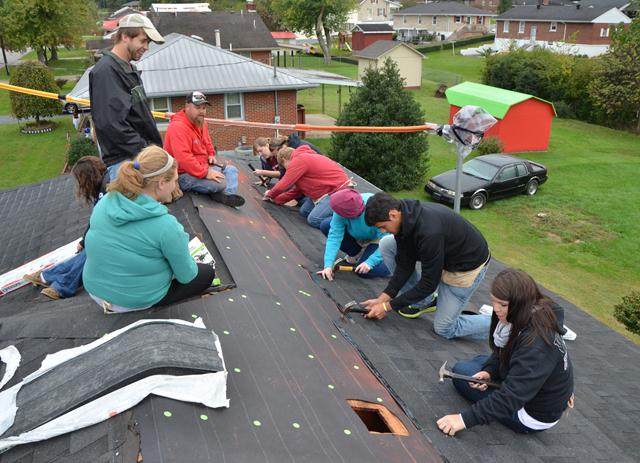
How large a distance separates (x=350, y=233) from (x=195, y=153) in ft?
6.95

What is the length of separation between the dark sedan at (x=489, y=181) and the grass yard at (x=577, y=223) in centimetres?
45

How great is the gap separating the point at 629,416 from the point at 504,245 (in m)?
12.4

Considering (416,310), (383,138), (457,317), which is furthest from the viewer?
Result: (383,138)

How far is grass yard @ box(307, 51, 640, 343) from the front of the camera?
548 inches

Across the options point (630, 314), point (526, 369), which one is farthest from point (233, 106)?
point (526, 369)

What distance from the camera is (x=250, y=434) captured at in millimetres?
2824

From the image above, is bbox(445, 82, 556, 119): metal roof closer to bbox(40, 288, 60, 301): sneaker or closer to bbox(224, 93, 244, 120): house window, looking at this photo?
bbox(224, 93, 244, 120): house window

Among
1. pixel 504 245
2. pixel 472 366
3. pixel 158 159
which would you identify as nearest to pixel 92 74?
pixel 158 159

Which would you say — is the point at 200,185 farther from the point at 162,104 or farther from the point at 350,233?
the point at 162,104

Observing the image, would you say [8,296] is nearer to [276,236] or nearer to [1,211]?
[276,236]

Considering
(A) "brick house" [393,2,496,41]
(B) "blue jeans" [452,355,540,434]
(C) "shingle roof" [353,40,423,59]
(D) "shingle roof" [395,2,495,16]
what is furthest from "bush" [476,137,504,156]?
(D) "shingle roof" [395,2,495,16]

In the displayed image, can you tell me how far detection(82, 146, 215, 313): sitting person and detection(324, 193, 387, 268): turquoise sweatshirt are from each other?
216 cm

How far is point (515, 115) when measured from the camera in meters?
24.9

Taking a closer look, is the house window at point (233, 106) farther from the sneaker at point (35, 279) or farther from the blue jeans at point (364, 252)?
the sneaker at point (35, 279)
